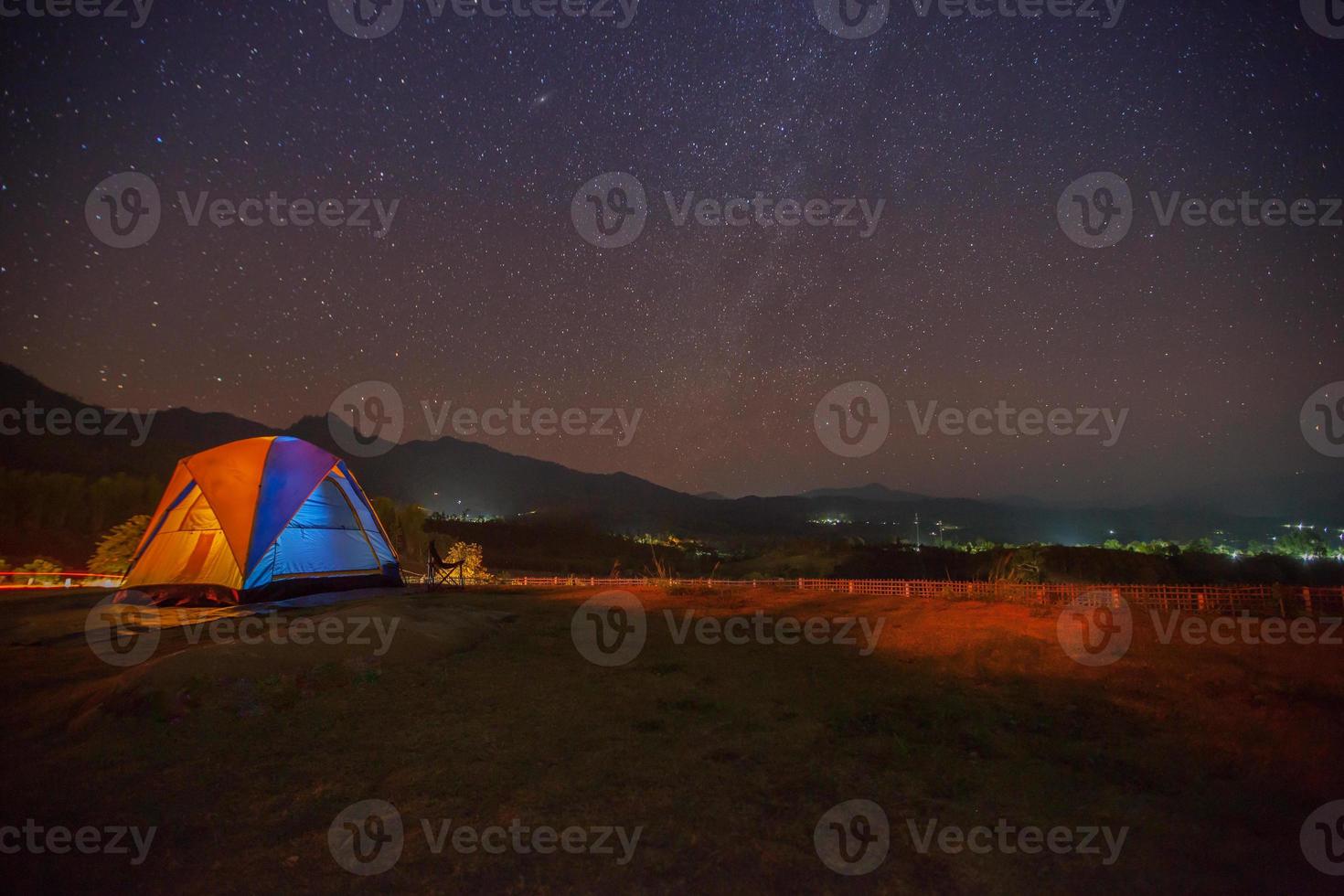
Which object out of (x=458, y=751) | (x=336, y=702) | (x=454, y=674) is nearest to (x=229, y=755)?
(x=336, y=702)

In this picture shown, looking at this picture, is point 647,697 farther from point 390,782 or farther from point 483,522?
point 483,522

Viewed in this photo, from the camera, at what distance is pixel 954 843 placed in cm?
360

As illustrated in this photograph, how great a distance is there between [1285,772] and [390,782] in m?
6.16

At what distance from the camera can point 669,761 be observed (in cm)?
471
